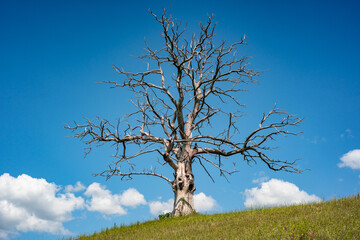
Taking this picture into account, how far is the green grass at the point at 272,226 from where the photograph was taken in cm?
738

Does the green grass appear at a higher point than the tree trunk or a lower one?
lower

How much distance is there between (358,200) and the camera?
1117cm

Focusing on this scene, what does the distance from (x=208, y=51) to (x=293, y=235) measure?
12.6 m

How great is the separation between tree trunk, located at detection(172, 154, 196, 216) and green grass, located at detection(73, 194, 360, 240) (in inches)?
29.3

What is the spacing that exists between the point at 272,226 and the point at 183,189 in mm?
6970

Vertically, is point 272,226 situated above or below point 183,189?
below

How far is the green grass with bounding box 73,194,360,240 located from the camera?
7.38 meters

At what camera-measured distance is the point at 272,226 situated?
9.03 meters

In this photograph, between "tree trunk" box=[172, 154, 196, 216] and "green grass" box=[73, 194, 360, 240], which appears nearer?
"green grass" box=[73, 194, 360, 240]

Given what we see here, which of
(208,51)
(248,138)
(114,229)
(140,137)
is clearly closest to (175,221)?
(114,229)

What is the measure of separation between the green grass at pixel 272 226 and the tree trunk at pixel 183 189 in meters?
0.74

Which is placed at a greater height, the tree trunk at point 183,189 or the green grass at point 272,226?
the tree trunk at point 183,189

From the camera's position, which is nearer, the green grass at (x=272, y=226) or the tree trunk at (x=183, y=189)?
the green grass at (x=272, y=226)

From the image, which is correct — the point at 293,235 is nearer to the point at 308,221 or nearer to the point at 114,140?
the point at 308,221
